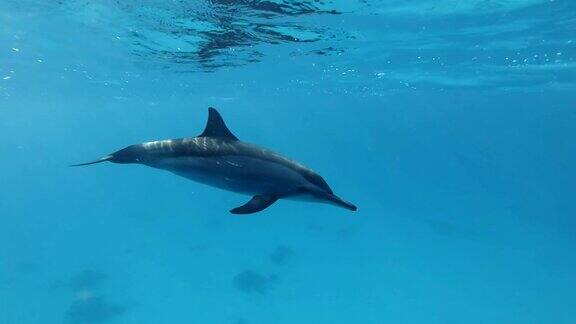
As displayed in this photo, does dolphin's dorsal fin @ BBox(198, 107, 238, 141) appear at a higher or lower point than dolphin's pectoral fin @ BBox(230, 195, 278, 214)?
higher

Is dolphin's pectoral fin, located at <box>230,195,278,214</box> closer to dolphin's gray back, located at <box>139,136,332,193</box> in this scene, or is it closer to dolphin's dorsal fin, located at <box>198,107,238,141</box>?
dolphin's gray back, located at <box>139,136,332,193</box>

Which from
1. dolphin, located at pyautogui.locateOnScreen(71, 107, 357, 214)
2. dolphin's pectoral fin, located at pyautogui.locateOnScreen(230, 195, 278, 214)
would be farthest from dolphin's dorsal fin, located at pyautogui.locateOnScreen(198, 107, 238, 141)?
dolphin's pectoral fin, located at pyautogui.locateOnScreen(230, 195, 278, 214)

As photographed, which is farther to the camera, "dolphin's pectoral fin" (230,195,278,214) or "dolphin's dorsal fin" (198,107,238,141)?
"dolphin's dorsal fin" (198,107,238,141)

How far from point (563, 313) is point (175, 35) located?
2580cm

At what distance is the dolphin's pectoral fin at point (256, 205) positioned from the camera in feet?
19.5

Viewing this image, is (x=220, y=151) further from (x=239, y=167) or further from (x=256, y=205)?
(x=256, y=205)

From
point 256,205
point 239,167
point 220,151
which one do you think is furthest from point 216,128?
point 256,205

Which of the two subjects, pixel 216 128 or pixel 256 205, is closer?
pixel 256 205

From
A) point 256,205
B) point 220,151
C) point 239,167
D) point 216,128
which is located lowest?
point 256,205

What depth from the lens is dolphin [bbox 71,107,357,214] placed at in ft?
21.5

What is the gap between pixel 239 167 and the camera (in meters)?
6.71

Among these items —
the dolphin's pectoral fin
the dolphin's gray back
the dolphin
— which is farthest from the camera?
the dolphin's gray back

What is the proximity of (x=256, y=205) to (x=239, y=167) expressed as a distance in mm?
800

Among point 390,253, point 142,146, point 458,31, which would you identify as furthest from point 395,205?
point 142,146
